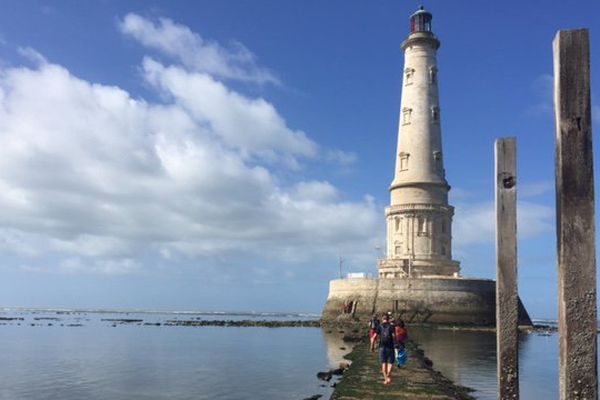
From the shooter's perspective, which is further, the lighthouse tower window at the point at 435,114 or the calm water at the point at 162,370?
the lighthouse tower window at the point at 435,114

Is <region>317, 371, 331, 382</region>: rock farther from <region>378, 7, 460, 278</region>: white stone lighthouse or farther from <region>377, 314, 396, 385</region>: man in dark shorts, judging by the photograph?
<region>378, 7, 460, 278</region>: white stone lighthouse

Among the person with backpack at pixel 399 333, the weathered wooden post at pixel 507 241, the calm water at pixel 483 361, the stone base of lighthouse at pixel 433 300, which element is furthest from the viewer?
the stone base of lighthouse at pixel 433 300

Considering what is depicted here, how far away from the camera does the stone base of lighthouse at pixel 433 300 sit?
45.9m

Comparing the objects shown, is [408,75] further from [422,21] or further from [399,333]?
[399,333]

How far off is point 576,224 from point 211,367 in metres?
21.5

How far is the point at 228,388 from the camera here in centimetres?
2044

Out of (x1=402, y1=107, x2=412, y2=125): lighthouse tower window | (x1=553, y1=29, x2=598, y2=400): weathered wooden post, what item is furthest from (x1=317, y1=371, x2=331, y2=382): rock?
(x1=402, y1=107, x2=412, y2=125): lighthouse tower window

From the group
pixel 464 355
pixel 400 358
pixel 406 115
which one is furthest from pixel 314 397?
pixel 406 115

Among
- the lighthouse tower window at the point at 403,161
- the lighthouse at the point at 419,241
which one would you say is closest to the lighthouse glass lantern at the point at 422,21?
the lighthouse at the point at 419,241

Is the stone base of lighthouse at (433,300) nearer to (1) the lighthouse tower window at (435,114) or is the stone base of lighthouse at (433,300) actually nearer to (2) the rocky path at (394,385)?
(1) the lighthouse tower window at (435,114)

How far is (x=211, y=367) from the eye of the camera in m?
26.3

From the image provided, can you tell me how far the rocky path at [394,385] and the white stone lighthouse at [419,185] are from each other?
30300 mm

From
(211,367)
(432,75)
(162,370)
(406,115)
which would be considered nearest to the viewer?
(162,370)

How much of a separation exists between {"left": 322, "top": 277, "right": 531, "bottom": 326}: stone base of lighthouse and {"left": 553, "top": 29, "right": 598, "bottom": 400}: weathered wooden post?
39710 millimetres
